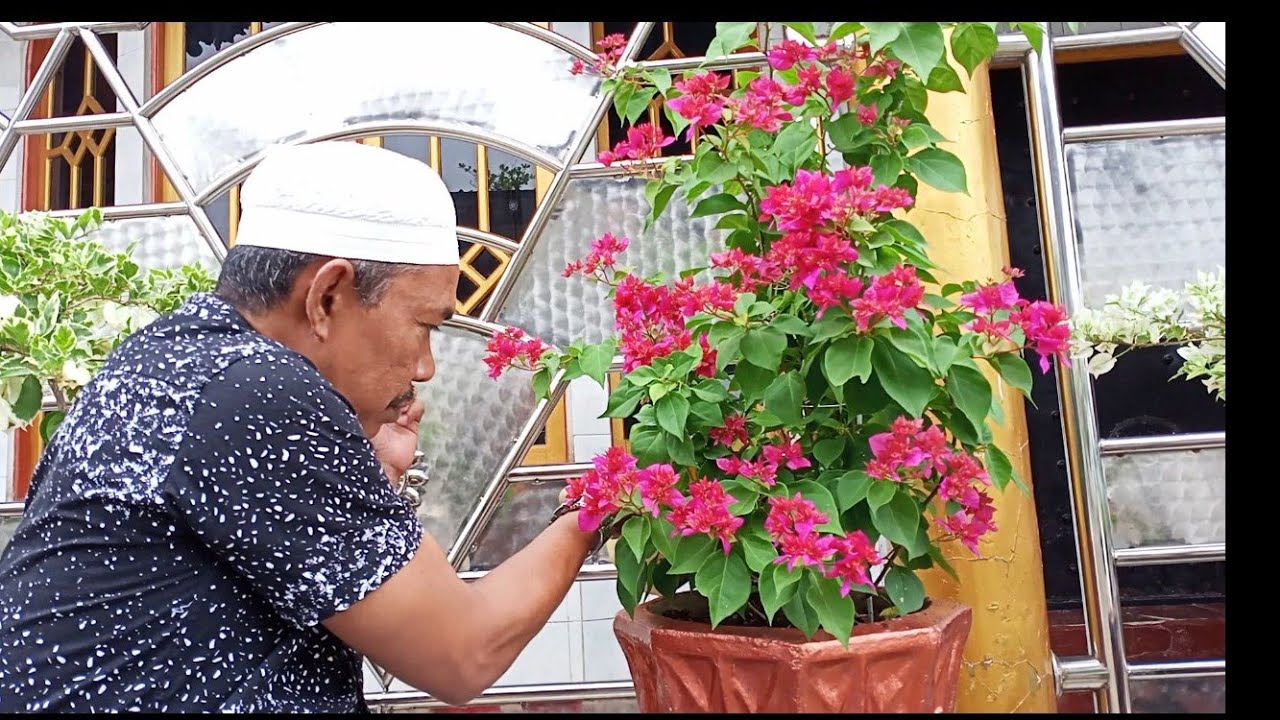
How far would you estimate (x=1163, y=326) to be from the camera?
152 centimetres

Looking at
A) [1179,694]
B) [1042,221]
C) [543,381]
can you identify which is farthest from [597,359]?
[1179,694]

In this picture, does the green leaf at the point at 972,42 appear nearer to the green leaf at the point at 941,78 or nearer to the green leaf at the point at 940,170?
the green leaf at the point at 941,78

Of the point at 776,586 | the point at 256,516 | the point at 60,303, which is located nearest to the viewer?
the point at 256,516

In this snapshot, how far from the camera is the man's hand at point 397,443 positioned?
56.6 inches

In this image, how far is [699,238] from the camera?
80.2 inches

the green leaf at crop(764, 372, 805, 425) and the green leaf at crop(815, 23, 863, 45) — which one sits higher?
the green leaf at crop(815, 23, 863, 45)

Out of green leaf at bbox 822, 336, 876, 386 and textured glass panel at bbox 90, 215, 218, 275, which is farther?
textured glass panel at bbox 90, 215, 218, 275

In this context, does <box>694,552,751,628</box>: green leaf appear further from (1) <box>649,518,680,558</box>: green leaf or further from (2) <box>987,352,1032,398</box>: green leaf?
(2) <box>987,352,1032,398</box>: green leaf

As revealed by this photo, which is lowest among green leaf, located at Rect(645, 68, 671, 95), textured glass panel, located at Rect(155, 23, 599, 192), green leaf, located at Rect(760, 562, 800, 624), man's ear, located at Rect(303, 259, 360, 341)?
green leaf, located at Rect(760, 562, 800, 624)

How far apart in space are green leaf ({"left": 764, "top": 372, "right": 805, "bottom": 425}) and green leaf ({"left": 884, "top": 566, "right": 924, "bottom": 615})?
242mm

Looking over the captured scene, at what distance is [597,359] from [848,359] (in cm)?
33

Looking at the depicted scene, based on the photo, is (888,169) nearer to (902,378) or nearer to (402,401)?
(902,378)

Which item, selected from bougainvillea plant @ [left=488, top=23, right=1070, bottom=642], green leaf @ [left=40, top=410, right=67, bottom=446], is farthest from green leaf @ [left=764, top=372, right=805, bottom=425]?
green leaf @ [left=40, top=410, right=67, bottom=446]

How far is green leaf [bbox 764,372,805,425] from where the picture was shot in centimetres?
120
